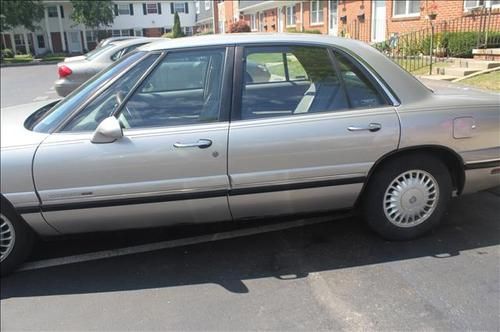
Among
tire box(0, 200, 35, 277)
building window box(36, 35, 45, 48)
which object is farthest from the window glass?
building window box(36, 35, 45, 48)

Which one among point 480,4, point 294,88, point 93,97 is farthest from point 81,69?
point 480,4

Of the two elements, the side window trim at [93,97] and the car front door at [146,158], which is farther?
the side window trim at [93,97]

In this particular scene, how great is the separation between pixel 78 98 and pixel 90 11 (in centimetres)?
4740

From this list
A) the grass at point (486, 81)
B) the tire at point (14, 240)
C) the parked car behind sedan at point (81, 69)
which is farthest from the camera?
the parked car behind sedan at point (81, 69)

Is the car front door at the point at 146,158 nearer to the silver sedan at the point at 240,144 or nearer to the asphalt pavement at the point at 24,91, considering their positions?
the silver sedan at the point at 240,144

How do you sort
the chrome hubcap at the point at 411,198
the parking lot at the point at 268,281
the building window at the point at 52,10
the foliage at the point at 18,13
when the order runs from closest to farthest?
the parking lot at the point at 268,281 → the chrome hubcap at the point at 411,198 → the foliage at the point at 18,13 → the building window at the point at 52,10

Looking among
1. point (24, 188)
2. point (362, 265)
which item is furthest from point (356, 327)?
point (24, 188)

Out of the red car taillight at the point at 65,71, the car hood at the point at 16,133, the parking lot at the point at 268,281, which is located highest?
the red car taillight at the point at 65,71

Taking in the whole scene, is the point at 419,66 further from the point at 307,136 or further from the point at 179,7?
the point at 179,7

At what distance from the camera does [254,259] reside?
145 inches

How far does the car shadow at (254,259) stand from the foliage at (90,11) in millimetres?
47583

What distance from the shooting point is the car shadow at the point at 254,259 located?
3.40 m

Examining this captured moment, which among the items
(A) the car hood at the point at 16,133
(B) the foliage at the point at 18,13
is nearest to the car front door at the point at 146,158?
(A) the car hood at the point at 16,133

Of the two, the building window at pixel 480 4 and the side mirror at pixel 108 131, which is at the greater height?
the building window at pixel 480 4
